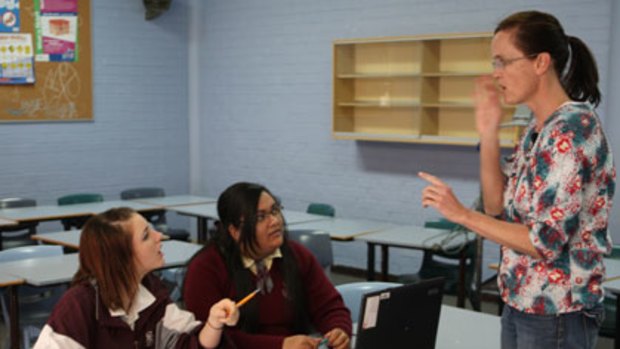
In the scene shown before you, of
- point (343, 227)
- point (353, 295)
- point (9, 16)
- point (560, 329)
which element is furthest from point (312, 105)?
point (560, 329)

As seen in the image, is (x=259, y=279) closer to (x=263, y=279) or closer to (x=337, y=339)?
(x=263, y=279)

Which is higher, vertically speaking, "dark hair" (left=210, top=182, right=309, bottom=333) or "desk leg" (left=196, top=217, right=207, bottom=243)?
"dark hair" (left=210, top=182, right=309, bottom=333)

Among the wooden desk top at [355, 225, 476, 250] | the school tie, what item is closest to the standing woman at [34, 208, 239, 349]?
the school tie

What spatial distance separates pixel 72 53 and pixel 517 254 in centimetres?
661

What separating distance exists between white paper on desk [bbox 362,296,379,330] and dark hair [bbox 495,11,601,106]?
66cm

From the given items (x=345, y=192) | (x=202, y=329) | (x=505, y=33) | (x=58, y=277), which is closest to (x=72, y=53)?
(x=345, y=192)

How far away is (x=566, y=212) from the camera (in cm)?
149

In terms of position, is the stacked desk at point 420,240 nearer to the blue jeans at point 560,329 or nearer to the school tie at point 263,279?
the school tie at point 263,279

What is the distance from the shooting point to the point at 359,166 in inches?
274

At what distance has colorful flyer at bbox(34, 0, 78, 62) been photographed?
720cm

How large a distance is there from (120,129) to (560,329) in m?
6.88

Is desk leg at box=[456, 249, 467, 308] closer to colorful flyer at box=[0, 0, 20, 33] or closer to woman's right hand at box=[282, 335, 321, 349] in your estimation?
woman's right hand at box=[282, 335, 321, 349]

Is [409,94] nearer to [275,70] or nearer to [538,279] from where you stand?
[275,70]

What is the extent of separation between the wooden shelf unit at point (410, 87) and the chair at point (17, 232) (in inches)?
108
